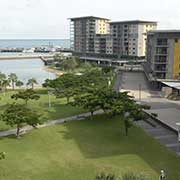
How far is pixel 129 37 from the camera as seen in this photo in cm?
14338

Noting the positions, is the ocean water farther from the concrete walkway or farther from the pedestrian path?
the pedestrian path

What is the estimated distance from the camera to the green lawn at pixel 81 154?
26.2 metres

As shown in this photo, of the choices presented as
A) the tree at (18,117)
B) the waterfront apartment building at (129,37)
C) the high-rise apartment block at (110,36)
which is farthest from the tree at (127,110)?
the waterfront apartment building at (129,37)

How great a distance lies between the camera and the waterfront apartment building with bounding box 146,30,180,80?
75375 millimetres

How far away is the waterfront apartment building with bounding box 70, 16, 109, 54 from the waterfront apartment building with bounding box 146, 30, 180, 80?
75010 mm

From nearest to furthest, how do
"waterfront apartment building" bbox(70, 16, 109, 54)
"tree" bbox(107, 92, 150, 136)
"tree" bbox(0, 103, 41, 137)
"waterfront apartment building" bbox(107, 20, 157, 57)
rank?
"tree" bbox(0, 103, 41, 137) → "tree" bbox(107, 92, 150, 136) → "waterfront apartment building" bbox(107, 20, 157, 57) → "waterfront apartment building" bbox(70, 16, 109, 54)

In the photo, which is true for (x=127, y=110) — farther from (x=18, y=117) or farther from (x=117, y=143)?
(x=18, y=117)

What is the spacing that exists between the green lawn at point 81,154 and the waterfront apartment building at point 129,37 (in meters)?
106

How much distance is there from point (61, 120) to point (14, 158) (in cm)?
1540

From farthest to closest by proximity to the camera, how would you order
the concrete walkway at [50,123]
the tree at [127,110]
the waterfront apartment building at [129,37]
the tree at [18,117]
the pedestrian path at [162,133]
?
the waterfront apartment building at [129,37]
the concrete walkway at [50,123]
the tree at [127,110]
the tree at [18,117]
the pedestrian path at [162,133]

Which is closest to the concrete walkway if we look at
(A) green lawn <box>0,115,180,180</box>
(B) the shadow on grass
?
(A) green lawn <box>0,115,180,180</box>

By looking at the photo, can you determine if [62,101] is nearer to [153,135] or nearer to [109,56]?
[153,135]

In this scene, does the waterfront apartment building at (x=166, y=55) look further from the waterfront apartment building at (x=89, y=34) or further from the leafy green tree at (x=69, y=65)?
the waterfront apartment building at (x=89, y=34)

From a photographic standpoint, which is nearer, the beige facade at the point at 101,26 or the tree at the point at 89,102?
the tree at the point at 89,102
